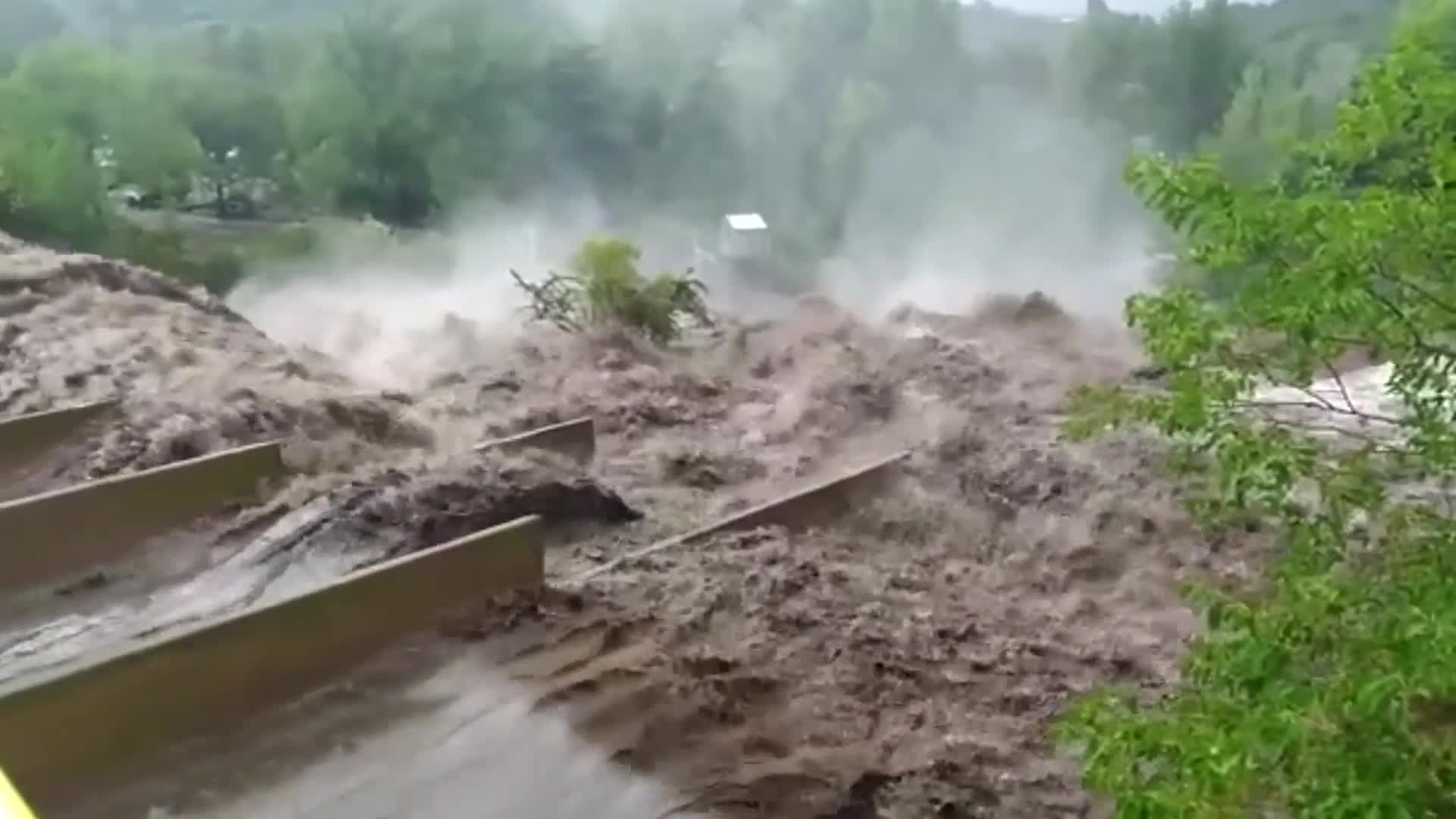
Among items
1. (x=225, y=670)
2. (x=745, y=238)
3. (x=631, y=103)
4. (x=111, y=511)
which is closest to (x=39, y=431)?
(x=111, y=511)

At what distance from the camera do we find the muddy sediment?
234cm

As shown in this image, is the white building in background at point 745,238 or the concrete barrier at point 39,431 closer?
the concrete barrier at point 39,431

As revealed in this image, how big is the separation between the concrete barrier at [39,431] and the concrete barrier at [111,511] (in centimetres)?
41

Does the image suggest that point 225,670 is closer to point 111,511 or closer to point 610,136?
point 111,511

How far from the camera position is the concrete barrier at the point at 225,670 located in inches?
77.5

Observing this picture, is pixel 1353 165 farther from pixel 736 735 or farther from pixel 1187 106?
pixel 1187 106

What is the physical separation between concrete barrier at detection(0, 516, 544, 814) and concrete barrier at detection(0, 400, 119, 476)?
1.15 metres

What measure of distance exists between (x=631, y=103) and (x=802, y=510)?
9.62 ft

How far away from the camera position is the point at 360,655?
2.35 meters

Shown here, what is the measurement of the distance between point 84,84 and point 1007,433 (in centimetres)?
320

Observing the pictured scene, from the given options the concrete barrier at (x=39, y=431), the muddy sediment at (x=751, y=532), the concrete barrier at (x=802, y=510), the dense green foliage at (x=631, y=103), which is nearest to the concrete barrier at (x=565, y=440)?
the muddy sediment at (x=751, y=532)

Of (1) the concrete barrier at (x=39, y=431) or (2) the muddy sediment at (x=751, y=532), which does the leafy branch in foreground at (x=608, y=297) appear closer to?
(2) the muddy sediment at (x=751, y=532)

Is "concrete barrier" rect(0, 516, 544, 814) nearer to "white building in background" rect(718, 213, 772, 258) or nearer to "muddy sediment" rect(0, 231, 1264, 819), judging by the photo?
"muddy sediment" rect(0, 231, 1264, 819)

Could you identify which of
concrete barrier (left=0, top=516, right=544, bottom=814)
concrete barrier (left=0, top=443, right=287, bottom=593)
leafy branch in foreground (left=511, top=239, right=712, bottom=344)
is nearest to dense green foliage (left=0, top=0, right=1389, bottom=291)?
leafy branch in foreground (left=511, top=239, right=712, bottom=344)
